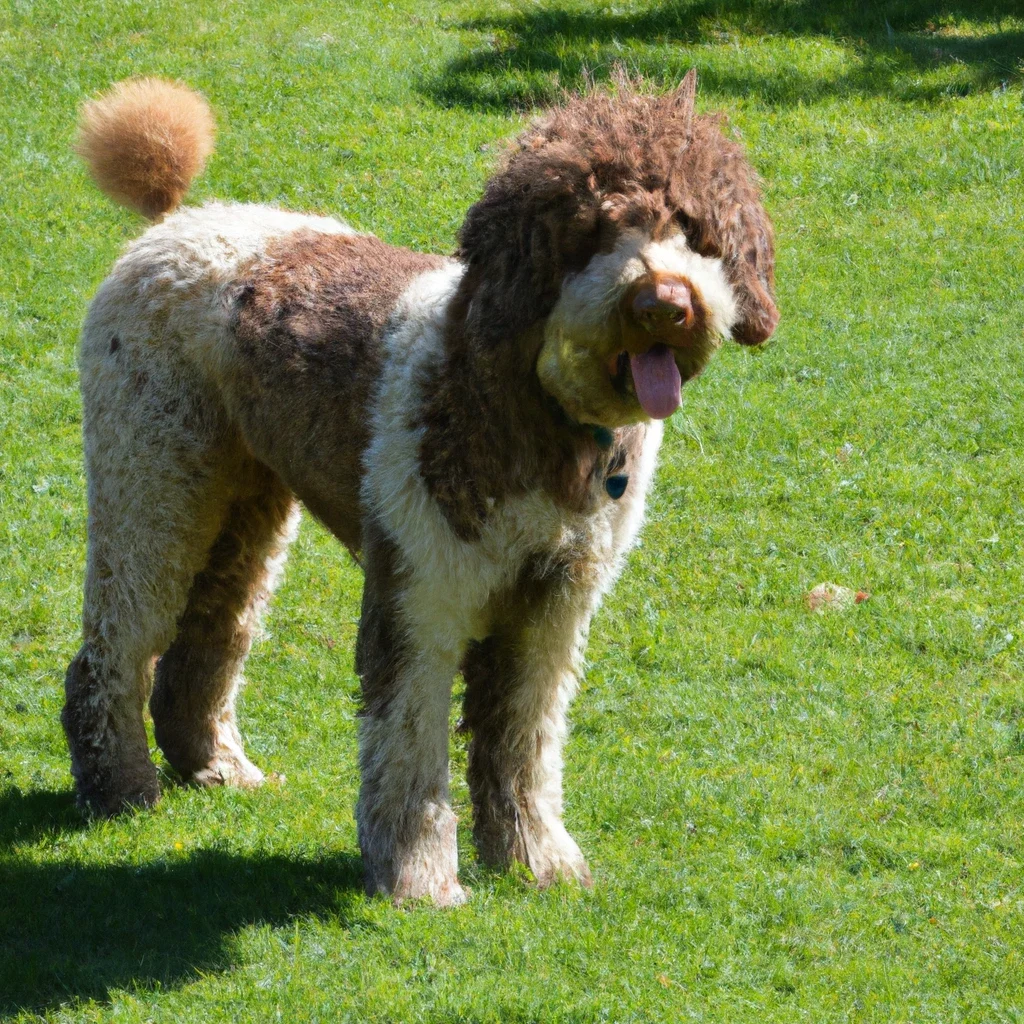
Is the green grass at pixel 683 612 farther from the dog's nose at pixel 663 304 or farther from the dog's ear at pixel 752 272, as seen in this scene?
the dog's nose at pixel 663 304

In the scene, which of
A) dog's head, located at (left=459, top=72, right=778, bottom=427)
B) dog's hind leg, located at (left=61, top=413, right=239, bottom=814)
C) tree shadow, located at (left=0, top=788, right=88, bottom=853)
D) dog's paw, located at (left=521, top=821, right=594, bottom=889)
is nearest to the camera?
dog's head, located at (left=459, top=72, right=778, bottom=427)

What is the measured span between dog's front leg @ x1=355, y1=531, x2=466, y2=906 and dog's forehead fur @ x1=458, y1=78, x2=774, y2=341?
3.54 feet

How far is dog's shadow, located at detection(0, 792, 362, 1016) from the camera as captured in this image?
14.5ft

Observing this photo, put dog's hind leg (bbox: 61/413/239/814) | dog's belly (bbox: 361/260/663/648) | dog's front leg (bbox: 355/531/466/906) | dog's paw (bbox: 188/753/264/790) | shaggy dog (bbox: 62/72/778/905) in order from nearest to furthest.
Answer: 1. shaggy dog (bbox: 62/72/778/905)
2. dog's belly (bbox: 361/260/663/648)
3. dog's front leg (bbox: 355/531/466/906)
4. dog's hind leg (bbox: 61/413/239/814)
5. dog's paw (bbox: 188/753/264/790)

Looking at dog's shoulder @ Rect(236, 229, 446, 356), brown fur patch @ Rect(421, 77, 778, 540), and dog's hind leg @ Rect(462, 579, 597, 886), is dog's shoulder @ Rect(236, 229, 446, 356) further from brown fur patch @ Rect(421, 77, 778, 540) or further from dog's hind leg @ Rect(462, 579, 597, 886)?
dog's hind leg @ Rect(462, 579, 597, 886)

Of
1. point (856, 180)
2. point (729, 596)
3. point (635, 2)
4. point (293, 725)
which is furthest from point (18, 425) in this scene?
point (635, 2)

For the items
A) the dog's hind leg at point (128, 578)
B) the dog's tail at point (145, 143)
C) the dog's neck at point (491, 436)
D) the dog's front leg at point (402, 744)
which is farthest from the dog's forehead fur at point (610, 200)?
the dog's tail at point (145, 143)

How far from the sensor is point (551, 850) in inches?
196

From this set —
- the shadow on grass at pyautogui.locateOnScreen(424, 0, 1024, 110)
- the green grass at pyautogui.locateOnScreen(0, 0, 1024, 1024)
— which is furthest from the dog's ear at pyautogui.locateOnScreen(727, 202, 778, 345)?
the shadow on grass at pyautogui.locateOnScreen(424, 0, 1024, 110)

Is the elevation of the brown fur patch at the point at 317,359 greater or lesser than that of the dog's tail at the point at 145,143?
lesser

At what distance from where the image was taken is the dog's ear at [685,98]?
13.1 ft

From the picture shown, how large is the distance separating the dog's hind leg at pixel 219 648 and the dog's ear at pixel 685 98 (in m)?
2.42

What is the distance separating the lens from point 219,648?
5926 mm

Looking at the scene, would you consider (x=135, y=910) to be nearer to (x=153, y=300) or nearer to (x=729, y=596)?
(x=153, y=300)
